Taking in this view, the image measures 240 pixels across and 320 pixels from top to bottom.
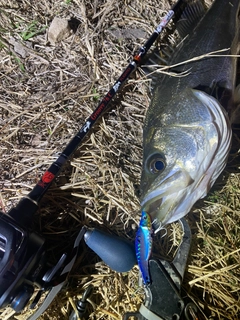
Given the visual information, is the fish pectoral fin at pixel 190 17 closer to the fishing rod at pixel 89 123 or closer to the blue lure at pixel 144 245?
the fishing rod at pixel 89 123

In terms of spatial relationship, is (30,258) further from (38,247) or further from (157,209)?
(157,209)

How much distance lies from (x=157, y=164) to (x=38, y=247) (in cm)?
77

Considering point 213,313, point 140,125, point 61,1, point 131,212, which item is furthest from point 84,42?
point 213,313

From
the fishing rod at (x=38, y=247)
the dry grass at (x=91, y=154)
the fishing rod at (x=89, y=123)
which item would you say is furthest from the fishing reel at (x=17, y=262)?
the dry grass at (x=91, y=154)

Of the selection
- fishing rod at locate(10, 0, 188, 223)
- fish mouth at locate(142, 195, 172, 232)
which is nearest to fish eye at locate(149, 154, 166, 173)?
fish mouth at locate(142, 195, 172, 232)

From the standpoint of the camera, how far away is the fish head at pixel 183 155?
1.90m

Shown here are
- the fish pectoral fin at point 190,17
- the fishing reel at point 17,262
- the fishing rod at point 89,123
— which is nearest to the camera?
the fishing reel at point 17,262

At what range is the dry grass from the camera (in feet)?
7.31

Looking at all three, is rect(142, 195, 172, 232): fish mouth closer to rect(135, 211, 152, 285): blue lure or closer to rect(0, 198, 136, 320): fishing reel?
rect(135, 211, 152, 285): blue lure

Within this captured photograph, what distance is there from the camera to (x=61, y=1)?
275 centimetres

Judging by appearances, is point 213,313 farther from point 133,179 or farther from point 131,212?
point 133,179

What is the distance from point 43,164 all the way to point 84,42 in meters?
0.97

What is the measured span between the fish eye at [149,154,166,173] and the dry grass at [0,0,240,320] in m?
0.36

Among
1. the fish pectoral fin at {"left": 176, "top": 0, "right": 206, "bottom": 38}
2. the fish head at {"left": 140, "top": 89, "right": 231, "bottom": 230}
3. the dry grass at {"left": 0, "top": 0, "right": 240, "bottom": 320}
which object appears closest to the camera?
the fish head at {"left": 140, "top": 89, "right": 231, "bottom": 230}
